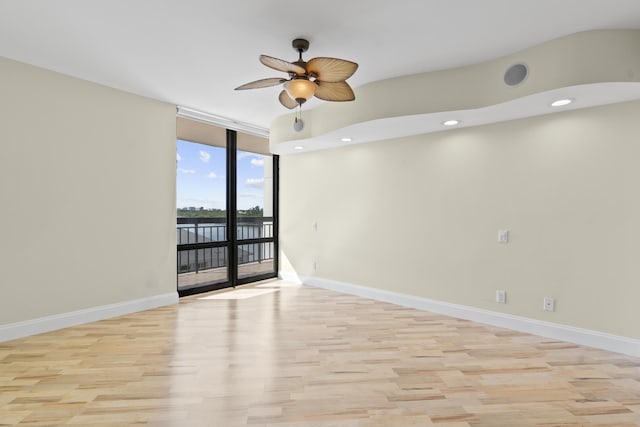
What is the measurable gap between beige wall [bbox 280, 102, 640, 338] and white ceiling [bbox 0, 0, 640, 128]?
957mm

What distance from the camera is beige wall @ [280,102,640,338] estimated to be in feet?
9.41

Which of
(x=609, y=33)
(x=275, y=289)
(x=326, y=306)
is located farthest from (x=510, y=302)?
(x=275, y=289)

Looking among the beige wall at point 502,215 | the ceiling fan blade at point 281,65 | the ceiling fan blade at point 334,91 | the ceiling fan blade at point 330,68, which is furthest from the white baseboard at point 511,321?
the ceiling fan blade at point 281,65

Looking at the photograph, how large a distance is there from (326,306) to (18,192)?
130 inches

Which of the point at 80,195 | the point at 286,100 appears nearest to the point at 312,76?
the point at 286,100

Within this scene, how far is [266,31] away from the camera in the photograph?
2473 mm

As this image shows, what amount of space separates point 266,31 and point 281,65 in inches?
19.0

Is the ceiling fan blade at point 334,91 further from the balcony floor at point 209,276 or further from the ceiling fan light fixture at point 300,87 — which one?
the balcony floor at point 209,276

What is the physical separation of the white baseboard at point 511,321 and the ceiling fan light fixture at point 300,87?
2831 mm

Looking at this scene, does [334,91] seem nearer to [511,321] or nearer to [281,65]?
[281,65]

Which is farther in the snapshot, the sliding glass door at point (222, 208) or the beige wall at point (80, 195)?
the sliding glass door at point (222, 208)

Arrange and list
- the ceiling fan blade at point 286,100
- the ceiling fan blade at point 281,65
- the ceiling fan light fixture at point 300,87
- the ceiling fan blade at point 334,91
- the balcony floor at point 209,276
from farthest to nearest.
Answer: the balcony floor at point 209,276
the ceiling fan blade at point 286,100
the ceiling fan blade at point 334,91
the ceiling fan light fixture at point 300,87
the ceiling fan blade at point 281,65

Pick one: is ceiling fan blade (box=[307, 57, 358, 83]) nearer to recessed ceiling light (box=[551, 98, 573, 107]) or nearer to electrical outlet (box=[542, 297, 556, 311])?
recessed ceiling light (box=[551, 98, 573, 107])

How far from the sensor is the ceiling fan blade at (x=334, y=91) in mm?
2545
